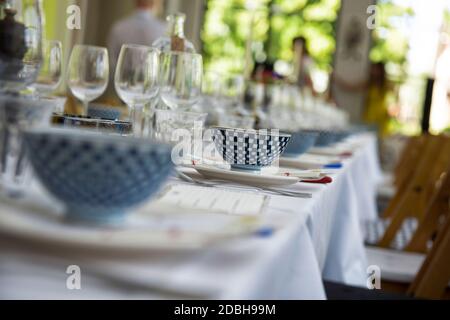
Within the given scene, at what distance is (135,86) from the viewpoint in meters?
1.37

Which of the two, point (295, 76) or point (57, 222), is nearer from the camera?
point (57, 222)

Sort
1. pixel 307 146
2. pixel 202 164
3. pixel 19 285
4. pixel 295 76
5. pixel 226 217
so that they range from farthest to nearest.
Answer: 1. pixel 295 76
2. pixel 307 146
3. pixel 202 164
4. pixel 226 217
5. pixel 19 285

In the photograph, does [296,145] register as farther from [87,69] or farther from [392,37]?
[392,37]

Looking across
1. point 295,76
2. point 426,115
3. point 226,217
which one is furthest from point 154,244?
point 426,115

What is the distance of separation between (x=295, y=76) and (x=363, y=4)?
5.67 meters

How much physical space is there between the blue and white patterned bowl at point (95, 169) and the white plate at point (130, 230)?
24 millimetres

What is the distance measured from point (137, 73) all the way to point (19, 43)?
340 millimetres

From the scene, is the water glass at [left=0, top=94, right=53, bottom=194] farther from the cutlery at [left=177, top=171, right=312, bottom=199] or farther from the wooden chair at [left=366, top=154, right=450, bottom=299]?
the wooden chair at [left=366, top=154, right=450, bottom=299]

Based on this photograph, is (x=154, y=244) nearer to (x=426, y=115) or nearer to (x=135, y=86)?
(x=135, y=86)

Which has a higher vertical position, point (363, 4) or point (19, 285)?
point (363, 4)

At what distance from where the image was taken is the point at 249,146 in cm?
134

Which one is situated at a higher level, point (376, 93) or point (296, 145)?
point (296, 145)
